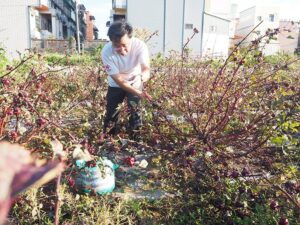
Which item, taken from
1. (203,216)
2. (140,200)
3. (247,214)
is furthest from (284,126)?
(140,200)

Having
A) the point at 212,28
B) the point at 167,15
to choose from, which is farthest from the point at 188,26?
the point at 212,28

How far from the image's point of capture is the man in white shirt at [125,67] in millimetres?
3867

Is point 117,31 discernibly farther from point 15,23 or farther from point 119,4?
point 119,4

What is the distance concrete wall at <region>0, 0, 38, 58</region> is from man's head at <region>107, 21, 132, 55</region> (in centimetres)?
2779

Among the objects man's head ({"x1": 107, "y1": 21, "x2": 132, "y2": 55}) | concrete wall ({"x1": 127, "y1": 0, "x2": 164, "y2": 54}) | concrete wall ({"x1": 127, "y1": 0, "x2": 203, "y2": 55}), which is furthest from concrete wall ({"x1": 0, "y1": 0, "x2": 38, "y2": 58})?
man's head ({"x1": 107, "y1": 21, "x2": 132, "y2": 55})

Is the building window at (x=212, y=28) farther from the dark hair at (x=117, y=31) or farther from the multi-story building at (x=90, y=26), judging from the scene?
the multi-story building at (x=90, y=26)

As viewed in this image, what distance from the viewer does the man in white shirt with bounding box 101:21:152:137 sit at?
12.7ft

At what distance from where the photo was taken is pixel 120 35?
12.4 ft

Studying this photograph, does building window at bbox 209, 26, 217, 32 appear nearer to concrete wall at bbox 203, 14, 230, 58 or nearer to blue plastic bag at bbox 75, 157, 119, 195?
concrete wall at bbox 203, 14, 230, 58

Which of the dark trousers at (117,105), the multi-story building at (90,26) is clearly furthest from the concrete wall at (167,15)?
the multi-story building at (90,26)

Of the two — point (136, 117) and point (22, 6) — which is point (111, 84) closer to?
point (136, 117)

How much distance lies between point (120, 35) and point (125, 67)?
465 millimetres

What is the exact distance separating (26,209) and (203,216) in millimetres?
1197

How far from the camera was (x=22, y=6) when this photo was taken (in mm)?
30672
